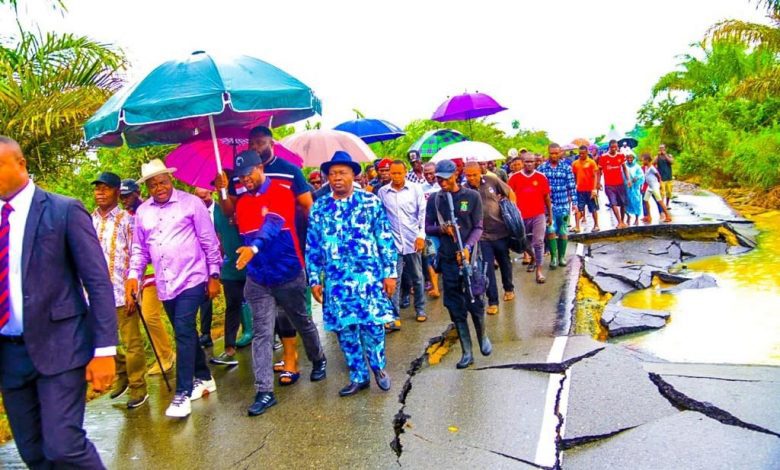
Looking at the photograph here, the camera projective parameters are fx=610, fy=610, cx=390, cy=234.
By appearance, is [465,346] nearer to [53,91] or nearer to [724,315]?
[724,315]

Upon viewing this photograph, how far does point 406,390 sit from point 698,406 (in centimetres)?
202

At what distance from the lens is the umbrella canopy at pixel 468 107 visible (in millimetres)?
11195

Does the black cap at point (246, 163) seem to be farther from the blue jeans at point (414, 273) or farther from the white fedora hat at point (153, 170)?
the blue jeans at point (414, 273)

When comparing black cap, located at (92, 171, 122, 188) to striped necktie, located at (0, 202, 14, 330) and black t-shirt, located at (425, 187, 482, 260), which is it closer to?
striped necktie, located at (0, 202, 14, 330)

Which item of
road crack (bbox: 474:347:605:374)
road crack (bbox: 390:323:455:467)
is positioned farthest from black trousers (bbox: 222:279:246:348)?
road crack (bbox: 474:347:605:374)

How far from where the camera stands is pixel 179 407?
447 centimetres

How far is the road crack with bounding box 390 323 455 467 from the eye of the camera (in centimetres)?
377

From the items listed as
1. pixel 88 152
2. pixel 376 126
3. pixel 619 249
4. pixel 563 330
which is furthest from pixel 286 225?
pixel 619 249

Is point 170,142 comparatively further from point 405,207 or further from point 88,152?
point 405,207

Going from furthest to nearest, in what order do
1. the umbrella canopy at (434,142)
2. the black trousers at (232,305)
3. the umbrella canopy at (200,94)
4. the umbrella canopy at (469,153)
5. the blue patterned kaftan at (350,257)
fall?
the umbrella canopy at (434,142), the umbrella canopy at (469,153), the black trousers at (232,305), the blue patterned kaftan at (350,257), the umbrella canopy at (200,94)

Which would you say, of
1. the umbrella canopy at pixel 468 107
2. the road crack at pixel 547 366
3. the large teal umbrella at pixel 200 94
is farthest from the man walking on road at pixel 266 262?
the umbrella canopy at pixel 468 107

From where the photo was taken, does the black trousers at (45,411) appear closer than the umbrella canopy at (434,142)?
Yes

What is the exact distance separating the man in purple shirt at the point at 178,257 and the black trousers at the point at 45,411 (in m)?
1.64

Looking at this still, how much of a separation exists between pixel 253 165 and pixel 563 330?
3.34 metres
